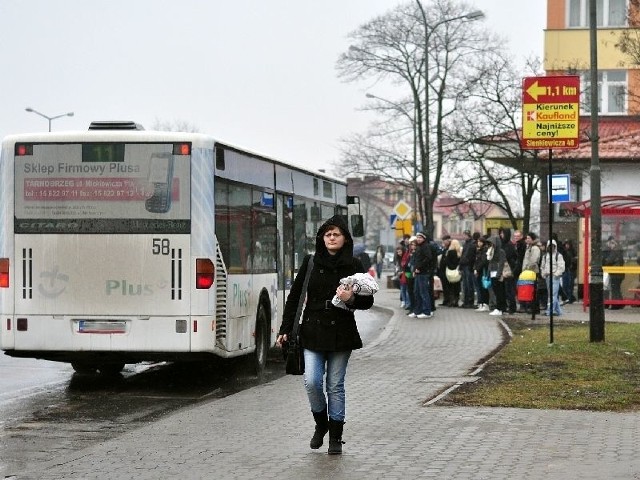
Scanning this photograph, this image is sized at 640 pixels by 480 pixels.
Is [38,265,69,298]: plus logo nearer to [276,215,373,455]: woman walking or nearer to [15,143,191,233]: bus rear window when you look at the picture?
[15,143,191,233]: bus rear window

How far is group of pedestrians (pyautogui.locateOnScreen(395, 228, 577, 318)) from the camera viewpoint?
2794 centimetres

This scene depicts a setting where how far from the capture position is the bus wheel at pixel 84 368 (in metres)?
17.2

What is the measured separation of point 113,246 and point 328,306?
5274 millimetres

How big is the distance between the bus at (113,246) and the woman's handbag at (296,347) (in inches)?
Result: 181

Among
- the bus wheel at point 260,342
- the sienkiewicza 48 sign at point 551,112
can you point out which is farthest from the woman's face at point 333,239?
the sienkiewicza 48 sign at point 551,112

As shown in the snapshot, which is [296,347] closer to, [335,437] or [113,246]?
[335,437]

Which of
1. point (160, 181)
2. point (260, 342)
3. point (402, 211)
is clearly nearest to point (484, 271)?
point (260, 342)

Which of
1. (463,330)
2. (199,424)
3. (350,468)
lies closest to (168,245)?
(199,424)

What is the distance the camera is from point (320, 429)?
10.2 metres

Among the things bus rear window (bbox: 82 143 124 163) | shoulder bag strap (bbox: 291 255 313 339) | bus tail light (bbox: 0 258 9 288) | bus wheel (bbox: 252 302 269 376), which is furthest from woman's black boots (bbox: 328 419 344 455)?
bus wheel (bbox: 252 302 269 376)

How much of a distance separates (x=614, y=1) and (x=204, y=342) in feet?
136

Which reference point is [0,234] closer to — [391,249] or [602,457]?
[602,457]

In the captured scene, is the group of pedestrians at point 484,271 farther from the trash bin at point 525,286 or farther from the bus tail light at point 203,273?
the bus tail light at point 203,273

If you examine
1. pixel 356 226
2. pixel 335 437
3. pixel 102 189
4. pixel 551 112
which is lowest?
pixel 335 437
